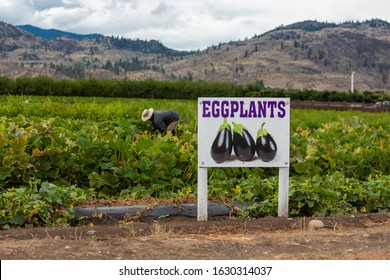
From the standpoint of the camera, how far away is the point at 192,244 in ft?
20.2

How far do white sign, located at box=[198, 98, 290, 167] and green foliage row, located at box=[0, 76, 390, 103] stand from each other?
196 ft

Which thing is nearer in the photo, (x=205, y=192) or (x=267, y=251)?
(x=267, y=251)

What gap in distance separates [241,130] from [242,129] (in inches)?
1.2

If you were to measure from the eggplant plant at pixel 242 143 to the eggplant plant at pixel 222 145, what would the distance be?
68mm

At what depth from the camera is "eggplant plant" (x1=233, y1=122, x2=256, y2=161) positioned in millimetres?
7586

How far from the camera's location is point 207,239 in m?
6.48

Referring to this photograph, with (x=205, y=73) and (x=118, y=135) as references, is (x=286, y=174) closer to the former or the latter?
(x=118, y=135)

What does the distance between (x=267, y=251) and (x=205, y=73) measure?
16719 centimetres

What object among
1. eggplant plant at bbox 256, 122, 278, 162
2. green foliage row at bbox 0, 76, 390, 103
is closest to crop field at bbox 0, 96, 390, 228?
eggplant plant at bbox 256, 122, 278, 162

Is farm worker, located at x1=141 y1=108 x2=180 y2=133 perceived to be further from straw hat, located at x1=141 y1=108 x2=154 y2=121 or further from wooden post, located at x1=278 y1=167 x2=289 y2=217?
wooden post, located at x1=278 y1=167 x2=289 y2=217

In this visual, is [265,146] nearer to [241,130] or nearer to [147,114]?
[241,130]

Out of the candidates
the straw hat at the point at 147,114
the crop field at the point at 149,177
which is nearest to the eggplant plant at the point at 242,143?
the crop field at the point at 149,177

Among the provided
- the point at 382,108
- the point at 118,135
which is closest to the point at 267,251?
the point at 118,135

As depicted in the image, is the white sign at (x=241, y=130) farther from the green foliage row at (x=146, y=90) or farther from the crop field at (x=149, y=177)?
the green foliage row at (x=146, y=90)
